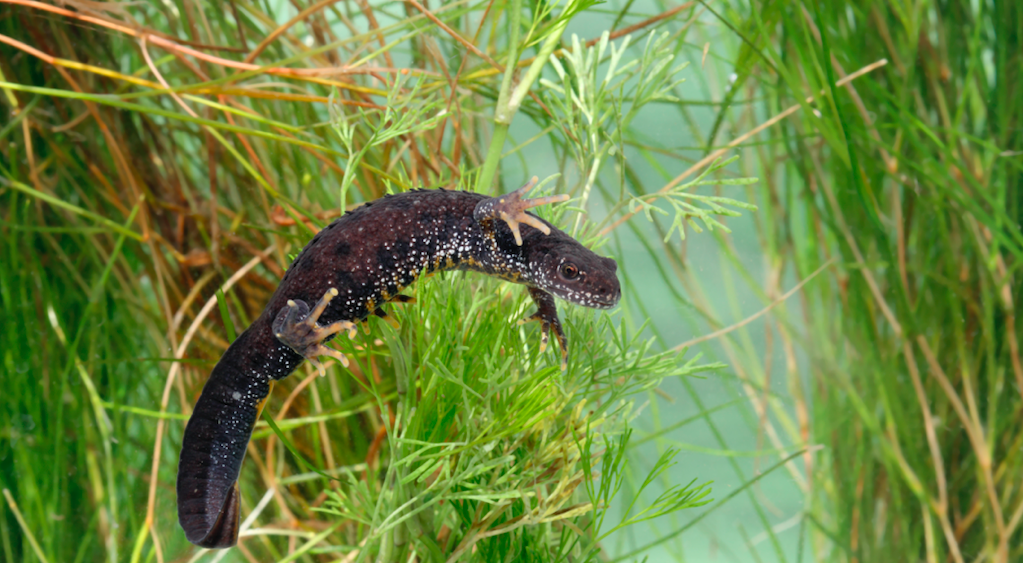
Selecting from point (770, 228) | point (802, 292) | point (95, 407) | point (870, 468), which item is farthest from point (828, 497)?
point (95, 407)

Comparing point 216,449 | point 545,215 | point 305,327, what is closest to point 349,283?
point 305,327

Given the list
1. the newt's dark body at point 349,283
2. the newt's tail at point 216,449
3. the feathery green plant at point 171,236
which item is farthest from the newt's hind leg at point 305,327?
the feathery green plant at point 171,236

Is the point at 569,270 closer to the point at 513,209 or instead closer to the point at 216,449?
the point at 513,209

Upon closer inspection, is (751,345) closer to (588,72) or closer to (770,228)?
(770,228)

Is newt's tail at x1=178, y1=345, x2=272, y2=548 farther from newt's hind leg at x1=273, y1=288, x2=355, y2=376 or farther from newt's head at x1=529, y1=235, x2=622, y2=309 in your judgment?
newt's head at x1=529, y1=235, x2=622, y2=309

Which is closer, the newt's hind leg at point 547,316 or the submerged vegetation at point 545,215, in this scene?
the newt's hind leg at point 547,316

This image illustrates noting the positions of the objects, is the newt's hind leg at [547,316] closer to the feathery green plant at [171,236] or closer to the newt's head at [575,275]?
the newt's head at [575,275]
